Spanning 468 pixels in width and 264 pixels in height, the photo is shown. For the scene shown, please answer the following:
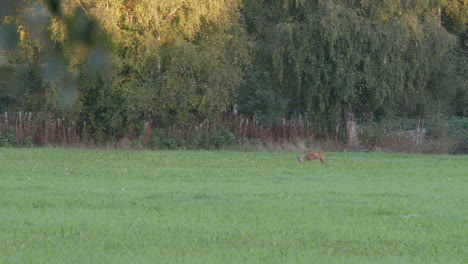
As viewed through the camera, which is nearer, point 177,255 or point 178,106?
point 177,255

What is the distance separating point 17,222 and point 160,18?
2301 centimetres

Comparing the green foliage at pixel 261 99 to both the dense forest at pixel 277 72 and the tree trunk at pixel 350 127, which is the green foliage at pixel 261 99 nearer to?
the dense forest at pixel 277 72

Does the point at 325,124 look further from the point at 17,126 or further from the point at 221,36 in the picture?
the point at 17,126

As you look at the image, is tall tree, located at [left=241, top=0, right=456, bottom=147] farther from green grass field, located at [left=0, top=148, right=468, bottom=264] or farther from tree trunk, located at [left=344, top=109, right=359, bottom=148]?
green grass field, located at [left=0, top=148, right=468, bottom=264]

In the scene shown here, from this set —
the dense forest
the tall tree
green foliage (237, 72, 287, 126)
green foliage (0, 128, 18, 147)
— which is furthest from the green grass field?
green foliage (237, 72, 287, 126)

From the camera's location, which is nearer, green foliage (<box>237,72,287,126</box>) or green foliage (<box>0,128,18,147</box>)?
green foliage (<box>0,128,18,147</box>)

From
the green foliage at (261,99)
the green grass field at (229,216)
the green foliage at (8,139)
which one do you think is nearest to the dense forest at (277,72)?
the green foliage at (8,139)

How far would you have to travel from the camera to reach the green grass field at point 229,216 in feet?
26.7

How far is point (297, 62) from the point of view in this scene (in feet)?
111

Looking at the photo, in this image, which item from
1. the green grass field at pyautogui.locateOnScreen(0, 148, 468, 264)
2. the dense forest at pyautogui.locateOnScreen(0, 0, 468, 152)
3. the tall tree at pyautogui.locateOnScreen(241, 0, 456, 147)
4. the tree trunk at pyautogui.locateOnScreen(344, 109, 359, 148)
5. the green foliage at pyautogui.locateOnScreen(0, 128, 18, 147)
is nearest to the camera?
the green grass field at pyautogui.locateOnScreen(0, 148, 468, 264)

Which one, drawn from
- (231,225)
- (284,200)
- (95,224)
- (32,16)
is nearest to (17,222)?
(95,224)

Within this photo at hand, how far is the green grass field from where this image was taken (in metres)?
8.14

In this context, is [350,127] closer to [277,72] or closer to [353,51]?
[353,51]

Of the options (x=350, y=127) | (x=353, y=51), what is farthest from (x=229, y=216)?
(x=350, y=127)
